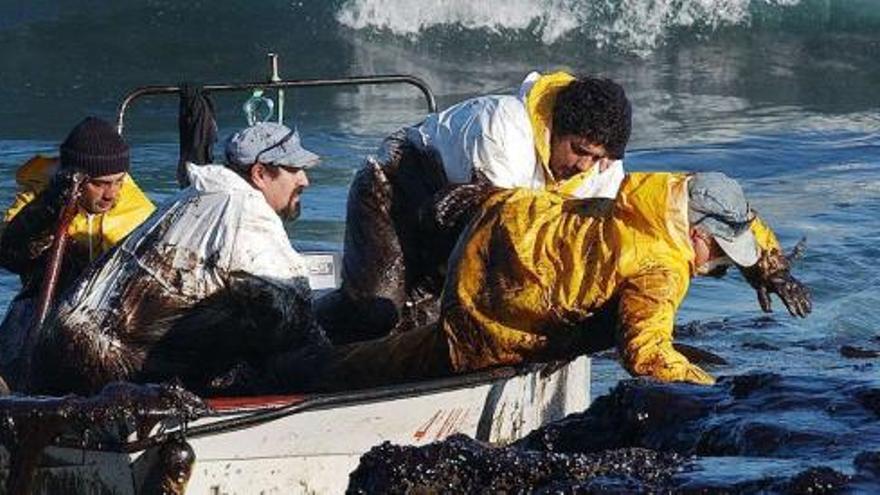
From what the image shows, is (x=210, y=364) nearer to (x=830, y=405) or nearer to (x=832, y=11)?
(x=830, y=405)

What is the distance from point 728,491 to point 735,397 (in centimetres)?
94

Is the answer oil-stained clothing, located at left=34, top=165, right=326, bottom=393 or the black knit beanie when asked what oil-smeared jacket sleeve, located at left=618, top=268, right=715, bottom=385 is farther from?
the black knit beanie

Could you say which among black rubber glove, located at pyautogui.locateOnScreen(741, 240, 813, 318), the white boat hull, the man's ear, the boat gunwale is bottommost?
the white boat hull

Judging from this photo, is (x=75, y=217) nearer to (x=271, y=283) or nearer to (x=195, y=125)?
(x=271, y=283)

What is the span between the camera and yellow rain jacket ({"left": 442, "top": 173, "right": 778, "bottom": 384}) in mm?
7465

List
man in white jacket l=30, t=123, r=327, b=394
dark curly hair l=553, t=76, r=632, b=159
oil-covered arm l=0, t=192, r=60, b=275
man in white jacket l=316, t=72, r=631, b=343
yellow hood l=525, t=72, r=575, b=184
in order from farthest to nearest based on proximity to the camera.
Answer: oil-covered arm l=0, t=192, r=60, b=275
yellow hood l=525, t=72, r=575, b=184
man in white jacket l=316, t=72, r=631, b=343
dark curly hair l=553, t=76, r=632, b=159
man in white jacket l=30, t=123, r=327, b=394

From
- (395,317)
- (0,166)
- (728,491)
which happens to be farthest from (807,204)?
(728,491)

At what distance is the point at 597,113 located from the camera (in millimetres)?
8281

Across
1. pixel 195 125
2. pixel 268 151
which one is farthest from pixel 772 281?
pixel 195 125

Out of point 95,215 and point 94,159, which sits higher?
point 94,159

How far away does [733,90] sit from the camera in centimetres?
2425

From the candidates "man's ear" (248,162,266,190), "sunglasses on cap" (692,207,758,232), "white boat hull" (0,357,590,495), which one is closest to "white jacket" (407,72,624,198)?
"man's ear" (248,162,266,190)

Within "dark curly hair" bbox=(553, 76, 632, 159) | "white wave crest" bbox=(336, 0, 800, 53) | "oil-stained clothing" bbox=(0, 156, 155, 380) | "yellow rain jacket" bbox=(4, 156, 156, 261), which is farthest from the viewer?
"white wave crest" bbox=(336, 0, 800, 53)

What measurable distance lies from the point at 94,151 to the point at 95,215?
0.57 m
